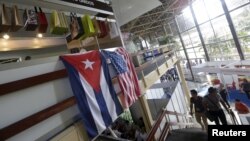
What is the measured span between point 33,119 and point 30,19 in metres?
1.35

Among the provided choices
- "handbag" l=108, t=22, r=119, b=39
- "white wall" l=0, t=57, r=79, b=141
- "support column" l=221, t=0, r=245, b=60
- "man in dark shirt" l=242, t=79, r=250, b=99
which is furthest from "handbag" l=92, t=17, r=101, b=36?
"support column" l=221, t=0, r=245, b=60

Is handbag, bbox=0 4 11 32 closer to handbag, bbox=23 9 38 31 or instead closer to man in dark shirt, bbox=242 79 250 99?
handbag, bbox=23 9 38 31

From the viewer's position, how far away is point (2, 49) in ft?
11.6

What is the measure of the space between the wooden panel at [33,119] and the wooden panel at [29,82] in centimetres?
35

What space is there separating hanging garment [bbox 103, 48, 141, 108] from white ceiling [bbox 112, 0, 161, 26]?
1.84 metres

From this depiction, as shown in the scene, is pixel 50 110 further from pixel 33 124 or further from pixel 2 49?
pixel 2 49

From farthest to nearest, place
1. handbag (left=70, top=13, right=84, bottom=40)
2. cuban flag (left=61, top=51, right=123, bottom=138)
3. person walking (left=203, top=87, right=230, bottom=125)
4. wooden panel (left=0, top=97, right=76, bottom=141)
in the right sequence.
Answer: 1. person walking (left=203, top=87, right=230, bottom=125)
2. handbag (left=70, top=13, right=84, bottom=40)
3. cuban flag (left=61, top=51, right=123, bottom=138)
4. wooden panel (left=0, top=97, right=76, bottom=141)

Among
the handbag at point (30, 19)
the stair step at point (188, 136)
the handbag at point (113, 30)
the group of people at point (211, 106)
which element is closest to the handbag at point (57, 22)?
the handbag at point (30, 19)

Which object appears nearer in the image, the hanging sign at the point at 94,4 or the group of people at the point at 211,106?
the hanging sign at the point at 94,4

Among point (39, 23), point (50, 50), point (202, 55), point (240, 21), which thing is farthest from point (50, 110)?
point (202, 55)

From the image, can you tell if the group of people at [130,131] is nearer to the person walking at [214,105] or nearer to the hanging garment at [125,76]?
the person walking at [214,105]

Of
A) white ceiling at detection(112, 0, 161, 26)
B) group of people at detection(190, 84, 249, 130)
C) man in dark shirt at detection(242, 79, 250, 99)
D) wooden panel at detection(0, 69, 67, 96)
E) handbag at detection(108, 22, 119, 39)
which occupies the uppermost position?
white ceiling at detection(112, 0, 161, 26)

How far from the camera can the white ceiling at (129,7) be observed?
5.74 m

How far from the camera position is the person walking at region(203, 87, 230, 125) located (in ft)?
19.5
